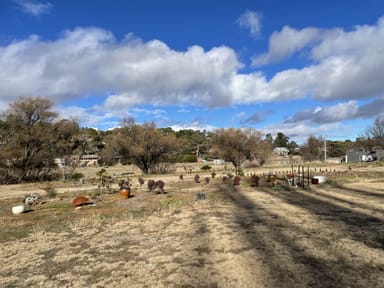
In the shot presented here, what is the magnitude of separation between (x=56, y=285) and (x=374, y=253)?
170 inches

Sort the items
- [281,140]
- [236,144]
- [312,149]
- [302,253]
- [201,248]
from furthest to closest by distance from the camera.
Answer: [281,140], [312,149], [236,144], [201,248], [302,253]

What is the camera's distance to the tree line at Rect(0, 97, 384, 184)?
26.1 metres

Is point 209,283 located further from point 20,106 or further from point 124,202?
point 20,106

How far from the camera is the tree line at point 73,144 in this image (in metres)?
26.1

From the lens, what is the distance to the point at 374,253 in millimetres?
4605

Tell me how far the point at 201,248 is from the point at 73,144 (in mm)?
26615

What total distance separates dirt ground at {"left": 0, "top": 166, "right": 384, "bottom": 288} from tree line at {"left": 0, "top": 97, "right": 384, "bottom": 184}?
19110 mm

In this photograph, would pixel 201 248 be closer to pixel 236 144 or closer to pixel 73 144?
pixel 73 144

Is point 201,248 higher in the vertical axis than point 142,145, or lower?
lower

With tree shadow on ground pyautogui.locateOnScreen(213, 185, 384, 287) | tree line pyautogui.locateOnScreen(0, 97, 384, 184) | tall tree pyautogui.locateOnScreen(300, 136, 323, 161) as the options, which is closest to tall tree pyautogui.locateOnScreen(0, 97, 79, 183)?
tree line pyautogui.locateOnScreen(0, 97, 384, 184)

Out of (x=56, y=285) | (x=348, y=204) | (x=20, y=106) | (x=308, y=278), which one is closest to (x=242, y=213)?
(x=348, y=204)

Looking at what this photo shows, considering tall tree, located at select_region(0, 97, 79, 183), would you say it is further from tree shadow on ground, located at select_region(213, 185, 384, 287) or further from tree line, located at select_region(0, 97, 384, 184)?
tree shadow on ground, located at select_region(213, 185, 384, 287)

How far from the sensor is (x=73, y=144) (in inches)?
1156

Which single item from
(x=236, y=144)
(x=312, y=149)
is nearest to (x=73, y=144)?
(x=236, y=144)
